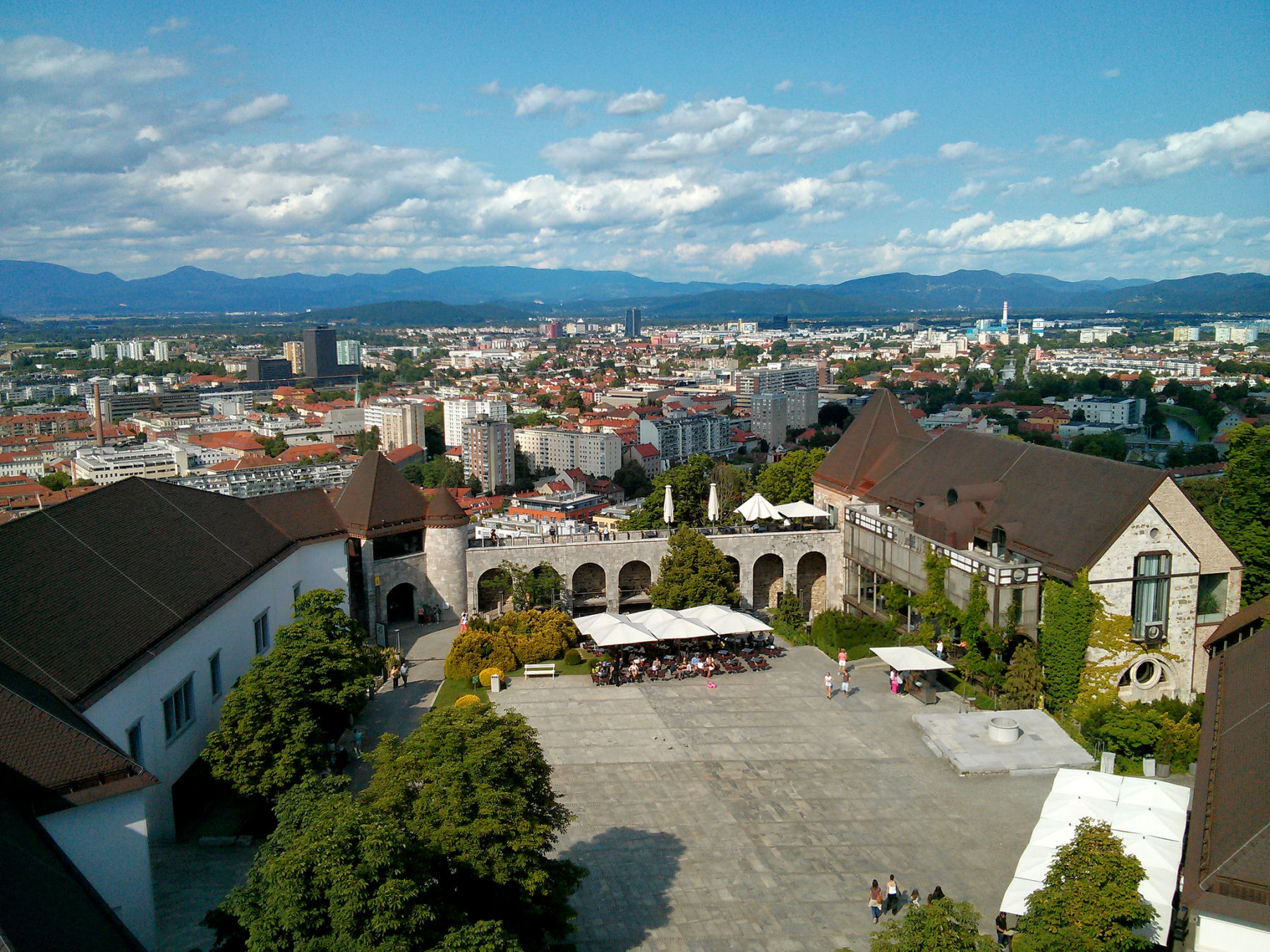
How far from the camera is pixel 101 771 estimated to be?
1435cm

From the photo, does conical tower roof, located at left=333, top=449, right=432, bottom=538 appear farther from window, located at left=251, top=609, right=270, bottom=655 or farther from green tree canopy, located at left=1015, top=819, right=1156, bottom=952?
green tree canopy, located at left=1015, top=819, right=1156, bottom=952

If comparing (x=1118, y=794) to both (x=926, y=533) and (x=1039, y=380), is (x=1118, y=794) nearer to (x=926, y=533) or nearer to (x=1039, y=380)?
(x=926, y=533)

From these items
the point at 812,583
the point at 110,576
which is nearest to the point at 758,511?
the point at 812,583

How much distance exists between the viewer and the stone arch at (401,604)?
118ft

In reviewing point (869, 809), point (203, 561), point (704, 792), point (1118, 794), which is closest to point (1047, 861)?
point (1118, 794)

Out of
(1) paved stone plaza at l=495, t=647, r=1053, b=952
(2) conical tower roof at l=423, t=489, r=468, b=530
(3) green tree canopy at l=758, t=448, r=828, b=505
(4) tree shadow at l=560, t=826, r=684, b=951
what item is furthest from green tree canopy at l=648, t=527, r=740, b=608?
(4) tree shadow at l=560, t=826, r=684, b=951

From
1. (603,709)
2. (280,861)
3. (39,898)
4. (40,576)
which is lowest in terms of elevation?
(603,709)

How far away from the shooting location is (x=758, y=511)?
37.3 metres

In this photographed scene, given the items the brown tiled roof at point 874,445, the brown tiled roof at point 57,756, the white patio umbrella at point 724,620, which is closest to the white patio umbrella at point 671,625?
the white patio umbrella at point 724,620

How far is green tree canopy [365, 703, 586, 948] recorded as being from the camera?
13.0m

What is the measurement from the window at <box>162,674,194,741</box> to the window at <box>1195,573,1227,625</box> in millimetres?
25368

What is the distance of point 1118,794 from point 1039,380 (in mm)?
162713

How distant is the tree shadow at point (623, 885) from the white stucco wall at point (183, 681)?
839 cm

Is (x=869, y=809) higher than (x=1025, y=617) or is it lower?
lower
